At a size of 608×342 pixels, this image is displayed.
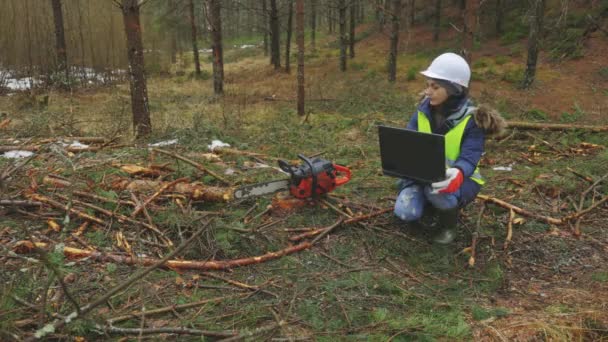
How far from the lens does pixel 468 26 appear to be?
9008 mm

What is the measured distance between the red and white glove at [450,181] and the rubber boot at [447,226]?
46cm

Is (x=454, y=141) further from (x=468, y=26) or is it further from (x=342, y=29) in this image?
(x=342, y=29)

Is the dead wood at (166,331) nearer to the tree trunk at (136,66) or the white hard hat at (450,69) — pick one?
the white hard hat at (450,69)

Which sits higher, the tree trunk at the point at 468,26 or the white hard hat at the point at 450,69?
the tree trunk at the point at 468,26

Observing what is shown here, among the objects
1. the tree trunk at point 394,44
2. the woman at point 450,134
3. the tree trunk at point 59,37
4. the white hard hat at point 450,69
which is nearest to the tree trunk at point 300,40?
the tree trunk at point 394,44

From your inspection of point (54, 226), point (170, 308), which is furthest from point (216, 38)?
point (170, 308)

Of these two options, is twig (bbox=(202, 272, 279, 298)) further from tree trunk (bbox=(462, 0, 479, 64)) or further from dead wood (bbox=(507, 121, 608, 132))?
tree trunk (bbox=(462, 0, 479, 64))

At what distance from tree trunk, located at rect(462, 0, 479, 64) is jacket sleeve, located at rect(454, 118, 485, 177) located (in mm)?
6447

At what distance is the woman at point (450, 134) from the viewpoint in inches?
128

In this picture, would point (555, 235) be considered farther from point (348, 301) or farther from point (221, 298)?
point (221, 298)

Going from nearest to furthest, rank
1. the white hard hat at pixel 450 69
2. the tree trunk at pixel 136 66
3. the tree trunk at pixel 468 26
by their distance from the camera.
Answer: the white hard hat at pixel 450 69 < the tree trunk at pixel 136 66 < the tree trunk at pixel 468 26

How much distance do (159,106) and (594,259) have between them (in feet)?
37.3

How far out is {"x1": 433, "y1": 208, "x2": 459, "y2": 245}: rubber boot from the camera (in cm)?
360

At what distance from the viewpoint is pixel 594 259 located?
357 cm
